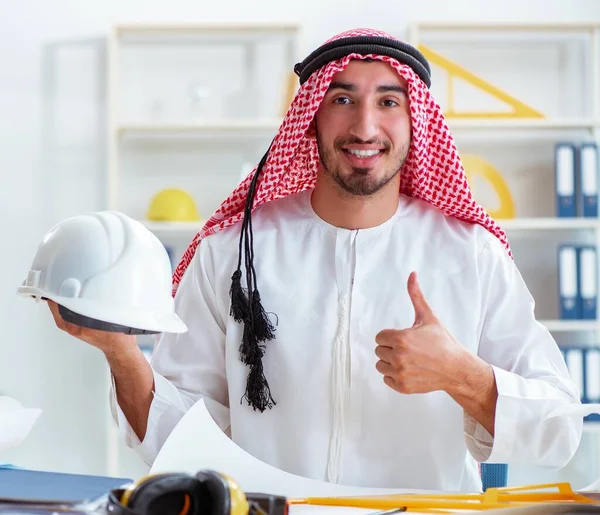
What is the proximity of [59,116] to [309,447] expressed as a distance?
2629 mm

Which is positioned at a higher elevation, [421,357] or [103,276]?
[103,276]

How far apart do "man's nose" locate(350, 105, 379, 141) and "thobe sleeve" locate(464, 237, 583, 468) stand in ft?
1.05

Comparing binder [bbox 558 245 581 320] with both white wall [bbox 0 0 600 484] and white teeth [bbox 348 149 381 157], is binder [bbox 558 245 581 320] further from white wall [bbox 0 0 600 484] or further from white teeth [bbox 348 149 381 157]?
white teeth [bbox 348 149 381 157]

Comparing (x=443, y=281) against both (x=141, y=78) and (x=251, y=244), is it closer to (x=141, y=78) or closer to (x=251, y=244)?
(x=251, y=244)

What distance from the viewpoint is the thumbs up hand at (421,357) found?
1.25m

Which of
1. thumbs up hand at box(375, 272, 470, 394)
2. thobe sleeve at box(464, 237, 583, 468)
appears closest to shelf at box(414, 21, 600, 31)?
thobe sleeve at box(464, 237, 583, 468)

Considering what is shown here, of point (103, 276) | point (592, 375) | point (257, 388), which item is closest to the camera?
point (103, 276)

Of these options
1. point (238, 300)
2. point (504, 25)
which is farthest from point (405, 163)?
point (504, 25)

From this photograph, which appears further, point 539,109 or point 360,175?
point 539,109

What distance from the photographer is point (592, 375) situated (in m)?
3.34

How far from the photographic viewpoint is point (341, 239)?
1659 millimetres

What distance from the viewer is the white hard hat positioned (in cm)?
102

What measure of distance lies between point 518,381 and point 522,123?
2.31 meters

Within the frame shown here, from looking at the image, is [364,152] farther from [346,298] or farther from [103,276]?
[103,276]
